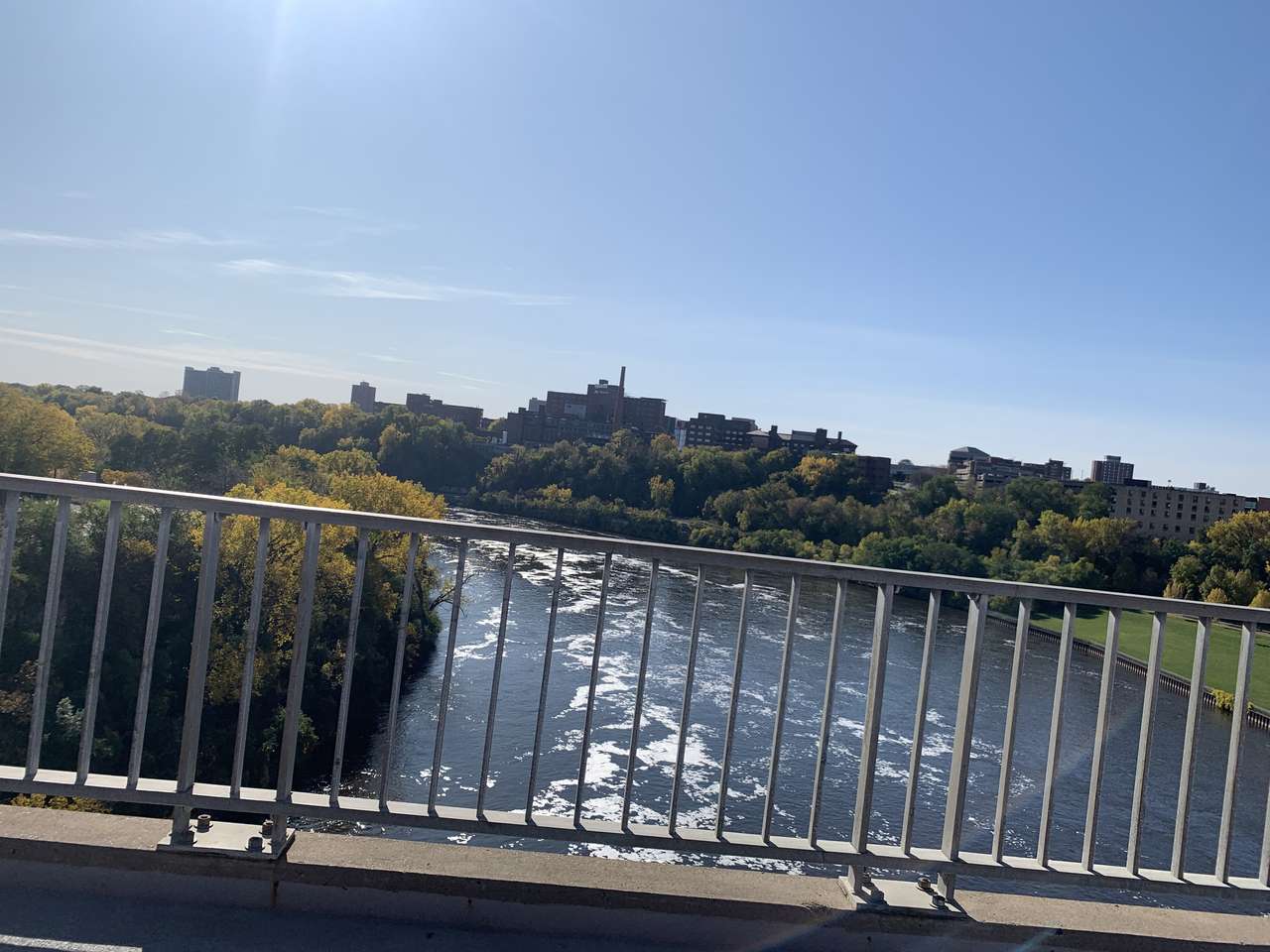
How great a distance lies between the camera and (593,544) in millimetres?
2293

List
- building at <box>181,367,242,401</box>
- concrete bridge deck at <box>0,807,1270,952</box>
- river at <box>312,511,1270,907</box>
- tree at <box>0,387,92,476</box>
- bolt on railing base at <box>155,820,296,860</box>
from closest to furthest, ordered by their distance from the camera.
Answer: concrete bridge deck at <box>0,807,1270,952</box>, bolt on railing base at <box>155,820,296,860</box>, river at <box>312,511,1270,907</box>, tree at <box>0,387,92,476</box>, building at <box>181,367,242,401</box>

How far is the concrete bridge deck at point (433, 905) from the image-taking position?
208 cm

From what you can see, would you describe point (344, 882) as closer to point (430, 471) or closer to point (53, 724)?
point (53, 724)

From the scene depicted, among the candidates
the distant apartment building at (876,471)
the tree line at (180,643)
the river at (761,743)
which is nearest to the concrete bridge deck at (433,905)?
the river at (761,743)

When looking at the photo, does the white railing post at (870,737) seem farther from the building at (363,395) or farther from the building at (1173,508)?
the building at (363,395)

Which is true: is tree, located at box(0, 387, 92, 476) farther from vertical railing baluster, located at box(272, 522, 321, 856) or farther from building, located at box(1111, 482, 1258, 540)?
building, located at box(1111, 482, 1258, 540)

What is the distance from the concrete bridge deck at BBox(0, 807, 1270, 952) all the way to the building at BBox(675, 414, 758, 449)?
96365 millimetres

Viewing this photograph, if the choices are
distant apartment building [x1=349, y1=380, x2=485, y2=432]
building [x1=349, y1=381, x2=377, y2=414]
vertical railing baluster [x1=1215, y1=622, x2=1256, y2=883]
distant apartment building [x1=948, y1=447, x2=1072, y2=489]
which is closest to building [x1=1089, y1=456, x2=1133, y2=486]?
distant apartment building [x1=948, y1=447, x2=1072, y2=489]

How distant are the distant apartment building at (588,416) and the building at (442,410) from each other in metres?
5.05

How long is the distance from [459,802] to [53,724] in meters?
6.11

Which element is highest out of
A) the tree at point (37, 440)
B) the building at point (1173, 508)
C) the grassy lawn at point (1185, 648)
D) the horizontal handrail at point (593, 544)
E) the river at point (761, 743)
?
the building at point (1173, 508)

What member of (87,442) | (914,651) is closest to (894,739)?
(914,651)

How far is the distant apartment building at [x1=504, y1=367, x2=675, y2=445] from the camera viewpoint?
96562 mm

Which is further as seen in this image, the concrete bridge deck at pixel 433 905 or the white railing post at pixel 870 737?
the white railing post at pixel 870 737
